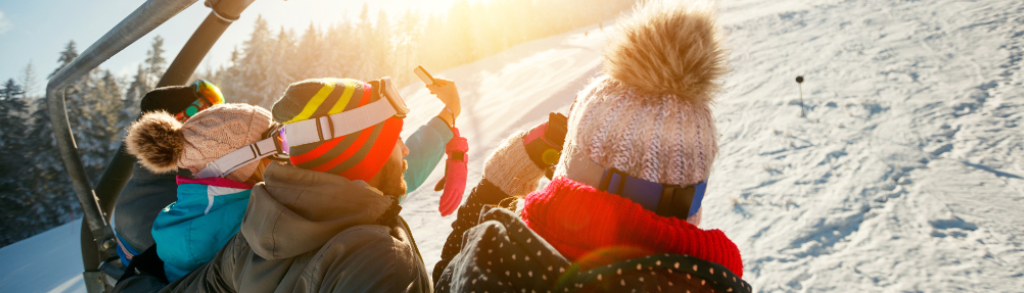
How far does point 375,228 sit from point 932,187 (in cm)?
404

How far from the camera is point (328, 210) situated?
4.20 feet

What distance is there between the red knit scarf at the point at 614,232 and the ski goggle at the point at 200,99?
277 cm

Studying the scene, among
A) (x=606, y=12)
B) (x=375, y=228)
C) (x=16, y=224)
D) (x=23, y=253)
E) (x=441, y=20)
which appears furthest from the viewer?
(x=606, y=12)

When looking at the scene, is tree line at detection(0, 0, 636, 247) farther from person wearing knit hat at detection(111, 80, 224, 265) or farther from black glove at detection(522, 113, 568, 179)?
black glove at detection(522, 113, 568, 179)

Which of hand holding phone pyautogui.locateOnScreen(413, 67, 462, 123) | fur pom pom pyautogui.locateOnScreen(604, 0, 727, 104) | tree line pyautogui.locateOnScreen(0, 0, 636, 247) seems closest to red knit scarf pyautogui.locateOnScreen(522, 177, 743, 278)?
fur pom pom pyautogui.locateOnScreen(604, 0, 727, 104)

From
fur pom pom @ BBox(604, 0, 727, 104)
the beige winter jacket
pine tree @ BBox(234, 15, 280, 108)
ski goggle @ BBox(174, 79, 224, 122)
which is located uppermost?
pine tree @ BBox(234, 15, 280, 108)

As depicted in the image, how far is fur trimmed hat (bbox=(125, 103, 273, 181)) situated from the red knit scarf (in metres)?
1.68

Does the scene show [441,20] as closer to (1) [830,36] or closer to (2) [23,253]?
(2) [23,253]

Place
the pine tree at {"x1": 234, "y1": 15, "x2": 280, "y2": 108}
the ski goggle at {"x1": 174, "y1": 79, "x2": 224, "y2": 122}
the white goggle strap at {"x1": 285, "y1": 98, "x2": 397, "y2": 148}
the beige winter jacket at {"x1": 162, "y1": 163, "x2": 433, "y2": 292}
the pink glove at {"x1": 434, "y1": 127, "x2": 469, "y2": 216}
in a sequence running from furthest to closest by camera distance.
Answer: the pine tree at {"x1": 234, "y1": 15, "x2": 280, "y2": 108}
the ski goggle at {"x1": 174, "y1": 79, "x2": 224, "y2": 122}
the pink glove at {"x1": 434, "y1": 127, "x2": 469, "y2": 216}
the white goggle strap at {"x1": 285, "y1": 98, "x2": 397, "y2": 148}
the beige winter jacket at {"x1": 162, "y1": 163, "x2": 433, "y2": 292}

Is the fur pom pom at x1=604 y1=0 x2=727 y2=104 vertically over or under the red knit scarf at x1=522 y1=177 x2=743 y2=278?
over

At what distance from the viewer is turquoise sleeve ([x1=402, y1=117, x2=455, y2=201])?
228 cm

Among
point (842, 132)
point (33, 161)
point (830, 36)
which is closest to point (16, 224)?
point (33, 161)

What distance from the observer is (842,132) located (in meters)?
3.96

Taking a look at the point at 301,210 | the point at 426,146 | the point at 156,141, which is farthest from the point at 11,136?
the point at 301,210
